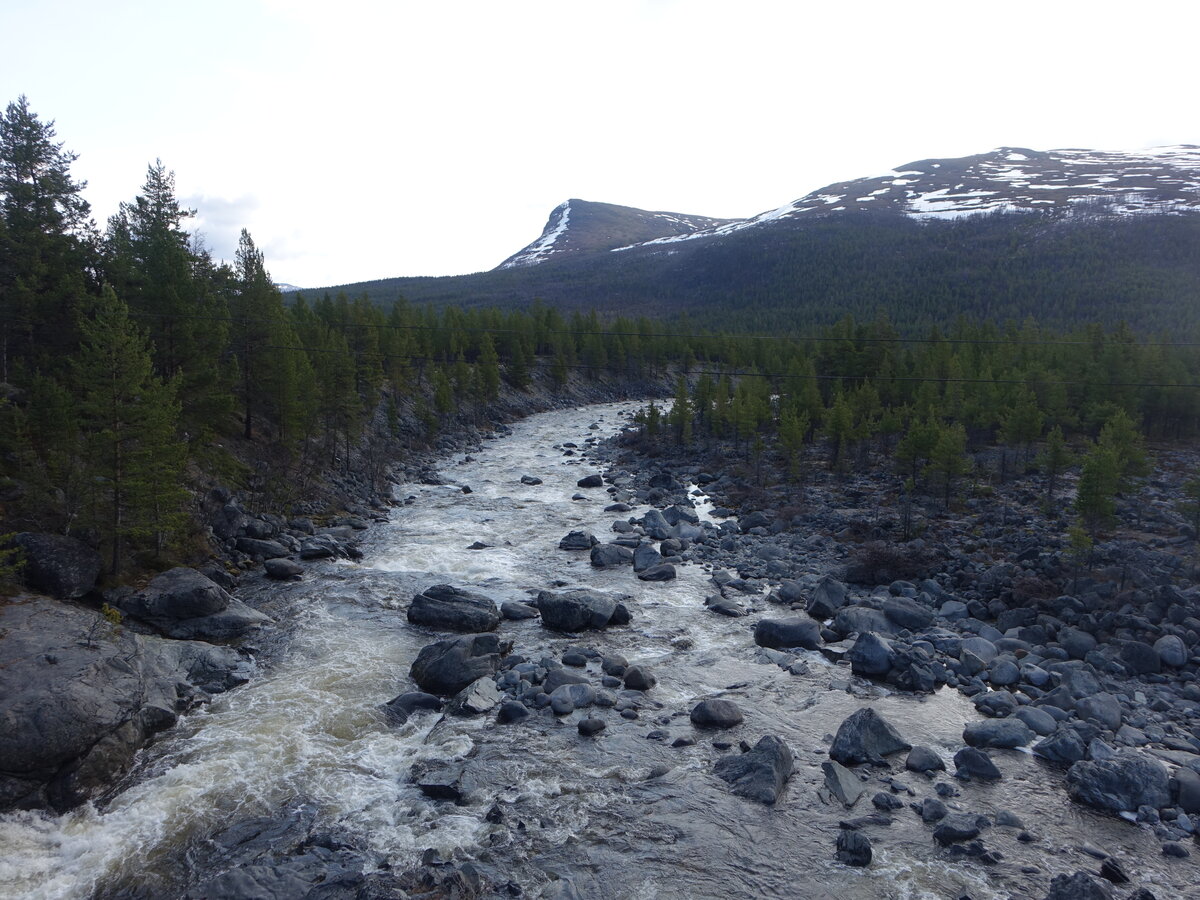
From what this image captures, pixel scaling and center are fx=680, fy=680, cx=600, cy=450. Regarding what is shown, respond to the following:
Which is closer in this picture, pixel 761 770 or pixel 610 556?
pixel 761 770

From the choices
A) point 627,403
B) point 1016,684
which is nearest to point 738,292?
point 627,403

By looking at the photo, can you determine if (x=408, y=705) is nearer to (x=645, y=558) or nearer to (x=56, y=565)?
(x=56, y=565)

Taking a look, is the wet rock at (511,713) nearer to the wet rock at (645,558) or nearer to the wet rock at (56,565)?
the wet rock at (645,558)

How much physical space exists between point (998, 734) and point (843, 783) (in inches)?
166

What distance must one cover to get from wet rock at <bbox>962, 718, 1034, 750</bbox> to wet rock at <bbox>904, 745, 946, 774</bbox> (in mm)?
1329

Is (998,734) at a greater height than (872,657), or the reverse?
(872,657)

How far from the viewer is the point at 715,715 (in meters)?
15.5

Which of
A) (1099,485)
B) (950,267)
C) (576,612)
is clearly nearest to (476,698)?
(576,612)

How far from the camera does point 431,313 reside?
8925 centimetres

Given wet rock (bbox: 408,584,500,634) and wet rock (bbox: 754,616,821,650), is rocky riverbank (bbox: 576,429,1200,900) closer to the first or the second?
wet rock (bbox: 754,616,821,650)

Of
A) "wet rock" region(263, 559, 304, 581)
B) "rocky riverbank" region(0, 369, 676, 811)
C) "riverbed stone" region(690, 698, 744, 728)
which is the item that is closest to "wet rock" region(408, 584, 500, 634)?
"rocky riverbank" region(0, 369, 676, 811)

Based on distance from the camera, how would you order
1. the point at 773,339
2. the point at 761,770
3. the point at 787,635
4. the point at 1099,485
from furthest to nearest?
the point at 773,339, the point at 1099,485, the point at 787,635, the point at 761,770

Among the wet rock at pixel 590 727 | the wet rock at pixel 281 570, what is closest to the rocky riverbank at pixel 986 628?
the wet rock at pixel 590 727

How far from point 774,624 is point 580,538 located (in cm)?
1136
